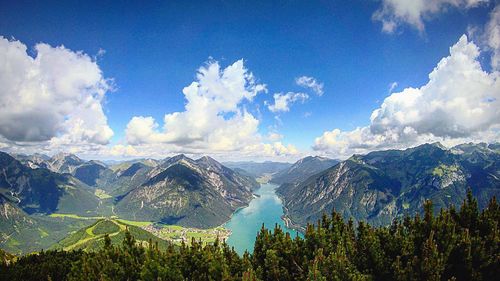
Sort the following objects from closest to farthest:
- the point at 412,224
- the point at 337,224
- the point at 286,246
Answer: the point at 412,224
the point at 286,246
the point at 337,224

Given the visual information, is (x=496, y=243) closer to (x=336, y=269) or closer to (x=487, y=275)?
(x=487, y=275)

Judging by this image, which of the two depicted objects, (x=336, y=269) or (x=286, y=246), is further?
(x=286, y=246)

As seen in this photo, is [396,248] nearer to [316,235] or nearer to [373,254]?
[373,254]

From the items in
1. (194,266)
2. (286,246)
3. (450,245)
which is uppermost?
(450,245)

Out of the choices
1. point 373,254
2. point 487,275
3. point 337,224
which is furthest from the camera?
point 337,224

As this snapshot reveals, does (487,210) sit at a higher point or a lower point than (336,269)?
higher

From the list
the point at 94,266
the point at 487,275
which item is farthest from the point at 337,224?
the point at 94,266
